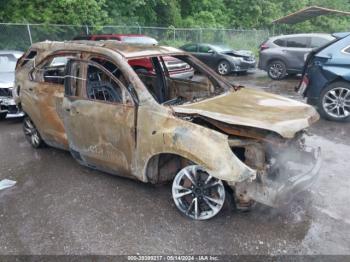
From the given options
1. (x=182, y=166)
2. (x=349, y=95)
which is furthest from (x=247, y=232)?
(x=349, y=95)

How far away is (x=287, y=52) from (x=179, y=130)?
10089mm

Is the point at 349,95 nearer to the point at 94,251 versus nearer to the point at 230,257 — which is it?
the point at 230,257

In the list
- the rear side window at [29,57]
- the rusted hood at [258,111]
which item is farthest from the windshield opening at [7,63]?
the rusted hood at [258,111]

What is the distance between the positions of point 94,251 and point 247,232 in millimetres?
1510

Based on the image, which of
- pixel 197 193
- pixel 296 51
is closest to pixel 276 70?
pixel 296 51

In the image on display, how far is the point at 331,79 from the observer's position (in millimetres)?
6609

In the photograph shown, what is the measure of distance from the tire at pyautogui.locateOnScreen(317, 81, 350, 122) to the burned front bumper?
154 inches

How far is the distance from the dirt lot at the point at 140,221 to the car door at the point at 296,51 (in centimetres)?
791

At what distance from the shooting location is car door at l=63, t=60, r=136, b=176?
375 cm

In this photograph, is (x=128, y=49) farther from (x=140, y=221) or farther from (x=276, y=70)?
(x=276, y=70)

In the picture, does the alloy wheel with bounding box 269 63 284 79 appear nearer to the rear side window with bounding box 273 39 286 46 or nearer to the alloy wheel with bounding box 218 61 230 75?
the rear side window with bounding box 273 39 286 46

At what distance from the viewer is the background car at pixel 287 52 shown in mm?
11750

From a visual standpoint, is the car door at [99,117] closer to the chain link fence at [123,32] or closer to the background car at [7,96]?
the background car at [7,96]

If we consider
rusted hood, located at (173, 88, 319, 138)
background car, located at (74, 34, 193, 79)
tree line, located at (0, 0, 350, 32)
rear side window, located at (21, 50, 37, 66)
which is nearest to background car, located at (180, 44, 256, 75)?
background car, located at (74, 34, 193, 79)
